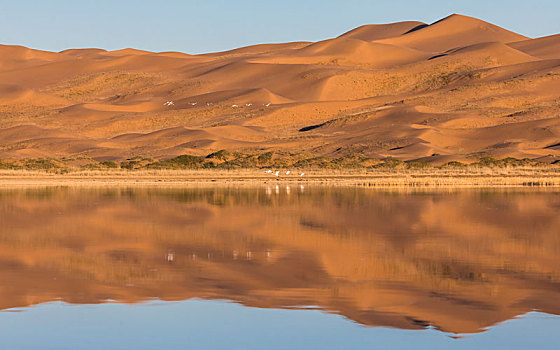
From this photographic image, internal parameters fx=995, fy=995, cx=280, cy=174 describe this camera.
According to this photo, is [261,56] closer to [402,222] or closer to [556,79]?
[556,79]

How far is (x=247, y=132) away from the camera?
326 feet

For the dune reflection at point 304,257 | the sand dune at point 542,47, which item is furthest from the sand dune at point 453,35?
the dune reflection at point 304,257

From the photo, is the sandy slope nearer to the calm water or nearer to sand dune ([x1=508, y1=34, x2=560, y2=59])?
sand dune ([x1=508, y1=34, x2=560, y2=59])

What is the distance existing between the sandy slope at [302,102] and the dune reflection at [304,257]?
1837 inches

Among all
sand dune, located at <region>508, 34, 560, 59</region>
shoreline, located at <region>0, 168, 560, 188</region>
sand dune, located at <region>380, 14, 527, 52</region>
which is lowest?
shoreline, located at <region>0, 168, 560, 188</region>

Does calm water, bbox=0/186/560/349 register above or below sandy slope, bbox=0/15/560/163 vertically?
below

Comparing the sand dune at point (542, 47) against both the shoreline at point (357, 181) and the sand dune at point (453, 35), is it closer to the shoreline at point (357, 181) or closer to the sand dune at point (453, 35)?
the sand dune at point (453, 35)

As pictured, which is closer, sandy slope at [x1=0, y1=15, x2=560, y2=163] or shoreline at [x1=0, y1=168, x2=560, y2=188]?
shoreline at [x1=0, y1=168, x2=560, y2=188]

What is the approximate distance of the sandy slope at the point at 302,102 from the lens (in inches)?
3484

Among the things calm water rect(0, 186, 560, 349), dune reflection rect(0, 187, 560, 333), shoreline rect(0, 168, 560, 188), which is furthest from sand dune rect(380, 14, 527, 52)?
calm water rect(0, 186, 560, 349)

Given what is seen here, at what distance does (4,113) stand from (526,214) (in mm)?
107575

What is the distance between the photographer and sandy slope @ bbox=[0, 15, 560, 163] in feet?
290

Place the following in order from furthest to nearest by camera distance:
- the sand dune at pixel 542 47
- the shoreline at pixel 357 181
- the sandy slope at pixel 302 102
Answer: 1. the sand dune at pixel 542 47
2. the sandy slope at pixel 302 102
3. the shoreline at pixel 357 181

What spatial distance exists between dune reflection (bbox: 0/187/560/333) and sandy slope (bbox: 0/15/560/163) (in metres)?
46.7
